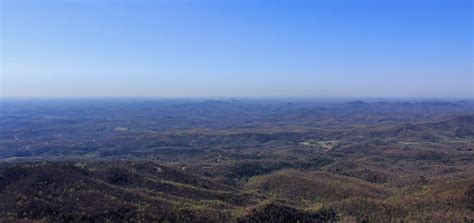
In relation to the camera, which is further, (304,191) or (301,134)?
(301,134)

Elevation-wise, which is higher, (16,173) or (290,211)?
(16,173)

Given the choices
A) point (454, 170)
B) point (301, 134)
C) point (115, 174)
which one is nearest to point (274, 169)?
point (454, 170)

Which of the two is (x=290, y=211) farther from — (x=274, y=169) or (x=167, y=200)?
(x=274, y=169)

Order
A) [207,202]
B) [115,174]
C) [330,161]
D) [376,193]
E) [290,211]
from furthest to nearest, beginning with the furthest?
[330,161] → [376,193] → [115,174] → [207,202] → [290,211]

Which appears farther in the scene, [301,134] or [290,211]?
[301,134]

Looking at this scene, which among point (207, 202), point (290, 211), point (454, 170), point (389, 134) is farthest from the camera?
point (389, 134)

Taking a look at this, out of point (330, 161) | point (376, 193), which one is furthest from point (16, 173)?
point (330, 161)

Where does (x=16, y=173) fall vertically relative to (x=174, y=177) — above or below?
above

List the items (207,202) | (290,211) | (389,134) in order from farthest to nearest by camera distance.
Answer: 1. (389,134)
2. (207,202)
3. (290,211)

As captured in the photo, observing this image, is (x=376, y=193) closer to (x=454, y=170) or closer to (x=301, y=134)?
(x=454, y=170)
